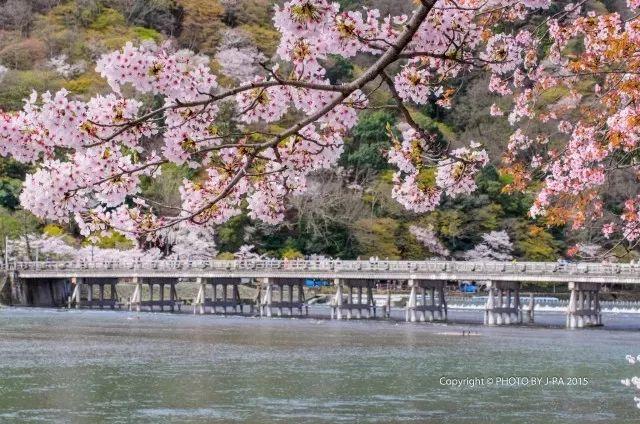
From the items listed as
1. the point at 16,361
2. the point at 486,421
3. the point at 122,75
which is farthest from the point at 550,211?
the point at 16,361

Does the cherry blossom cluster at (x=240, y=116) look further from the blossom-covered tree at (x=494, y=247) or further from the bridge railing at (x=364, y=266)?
the blossom-covered tree at (x=494, y=247)

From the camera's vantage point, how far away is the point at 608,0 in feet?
250

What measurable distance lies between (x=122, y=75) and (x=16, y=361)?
890 inches

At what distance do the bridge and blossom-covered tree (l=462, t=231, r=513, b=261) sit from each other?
8.28m

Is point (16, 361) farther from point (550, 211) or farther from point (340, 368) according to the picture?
point (550, 211)

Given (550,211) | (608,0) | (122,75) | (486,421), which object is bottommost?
(486,421)

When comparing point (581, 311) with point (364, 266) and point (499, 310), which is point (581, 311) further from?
point (364, 266)

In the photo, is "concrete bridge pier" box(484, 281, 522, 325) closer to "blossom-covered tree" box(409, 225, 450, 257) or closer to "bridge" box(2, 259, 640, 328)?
"bridge" box(2, 259, 640, 328)

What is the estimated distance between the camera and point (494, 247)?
6141 centimetres

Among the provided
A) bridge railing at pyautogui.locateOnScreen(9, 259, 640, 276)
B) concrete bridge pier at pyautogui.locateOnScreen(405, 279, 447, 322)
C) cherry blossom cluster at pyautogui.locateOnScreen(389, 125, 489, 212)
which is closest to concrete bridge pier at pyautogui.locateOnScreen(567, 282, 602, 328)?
bridge railing at pyautogui.locateOnScreen(9, 259, 640, 276)

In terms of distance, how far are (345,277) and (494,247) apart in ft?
49.9

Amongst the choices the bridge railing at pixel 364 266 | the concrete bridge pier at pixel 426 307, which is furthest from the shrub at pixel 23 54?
the concrete bridge pier at pixel 426 307

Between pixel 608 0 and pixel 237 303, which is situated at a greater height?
pixel 608 0

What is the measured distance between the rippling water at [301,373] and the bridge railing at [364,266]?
2342 mm
